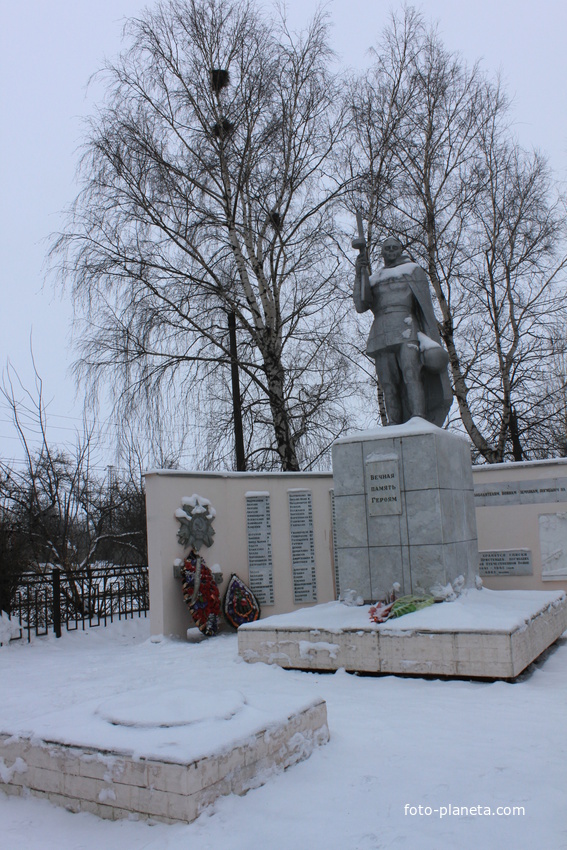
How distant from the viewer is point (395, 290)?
7.28 m

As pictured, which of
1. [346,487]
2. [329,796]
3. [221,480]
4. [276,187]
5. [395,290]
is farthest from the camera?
[276,187]

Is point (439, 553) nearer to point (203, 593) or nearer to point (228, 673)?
point (228, 673)

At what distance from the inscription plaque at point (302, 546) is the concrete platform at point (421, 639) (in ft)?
9.55

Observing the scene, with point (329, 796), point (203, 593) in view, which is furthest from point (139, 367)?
point (329, 796)

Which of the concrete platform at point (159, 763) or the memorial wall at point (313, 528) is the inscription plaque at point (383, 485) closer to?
the memorial wall at point (313, 528)

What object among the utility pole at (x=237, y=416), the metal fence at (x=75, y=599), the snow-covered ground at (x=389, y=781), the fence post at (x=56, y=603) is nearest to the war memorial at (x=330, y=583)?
the snow-covered ground at (x=389, y=781)

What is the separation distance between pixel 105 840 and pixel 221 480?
6.54 m

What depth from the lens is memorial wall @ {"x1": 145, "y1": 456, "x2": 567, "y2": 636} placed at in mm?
9023

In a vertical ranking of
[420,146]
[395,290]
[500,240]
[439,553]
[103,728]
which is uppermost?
[420,146]

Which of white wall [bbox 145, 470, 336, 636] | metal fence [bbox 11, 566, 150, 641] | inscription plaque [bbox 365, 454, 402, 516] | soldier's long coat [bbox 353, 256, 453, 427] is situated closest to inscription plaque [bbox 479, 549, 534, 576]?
white wall [bbox 145, 470, 336, 636]

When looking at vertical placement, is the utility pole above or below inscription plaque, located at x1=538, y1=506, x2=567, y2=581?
above

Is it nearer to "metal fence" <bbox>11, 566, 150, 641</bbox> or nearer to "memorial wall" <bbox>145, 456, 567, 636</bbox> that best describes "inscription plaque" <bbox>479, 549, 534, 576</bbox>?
"memorial wall" <bbox>145, 456, 567, 636</bbox>

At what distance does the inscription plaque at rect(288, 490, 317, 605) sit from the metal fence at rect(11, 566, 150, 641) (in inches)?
99.1

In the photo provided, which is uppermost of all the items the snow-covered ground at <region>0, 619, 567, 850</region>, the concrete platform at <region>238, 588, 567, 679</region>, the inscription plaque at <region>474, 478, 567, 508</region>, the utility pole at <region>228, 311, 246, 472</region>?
the utility pole at <region>228, 311, 246, 472</region>
